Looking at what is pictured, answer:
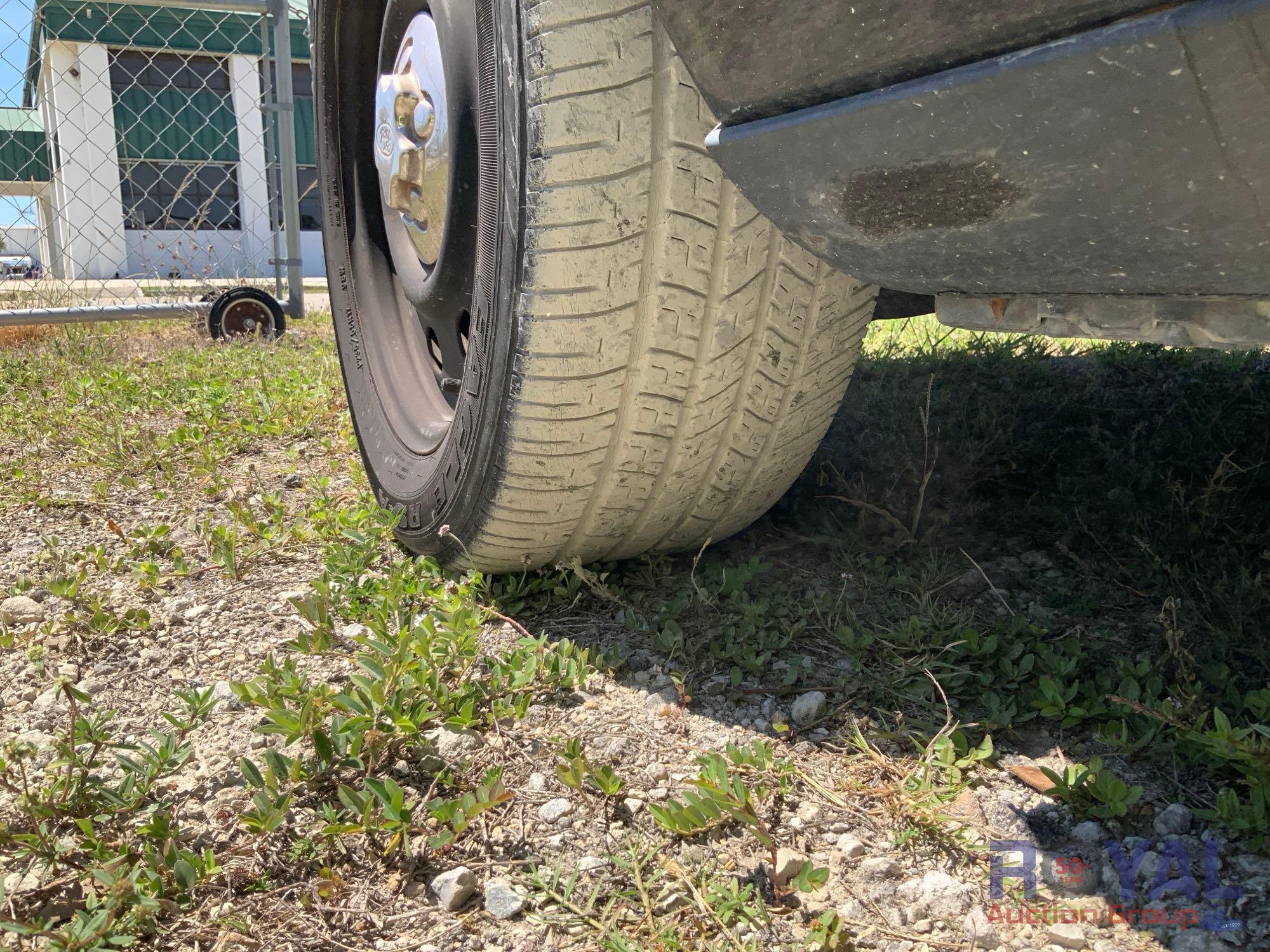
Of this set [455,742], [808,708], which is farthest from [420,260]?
[808,708]

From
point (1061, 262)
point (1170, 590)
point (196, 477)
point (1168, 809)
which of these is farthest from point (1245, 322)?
point (196, 477)

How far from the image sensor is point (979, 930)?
93cm

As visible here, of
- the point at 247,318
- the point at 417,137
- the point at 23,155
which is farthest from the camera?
the point at 23,155

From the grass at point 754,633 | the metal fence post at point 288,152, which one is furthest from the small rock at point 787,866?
the metal fence post at point 288,152

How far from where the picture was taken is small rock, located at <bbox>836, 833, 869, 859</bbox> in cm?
103

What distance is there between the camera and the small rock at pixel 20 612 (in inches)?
60.2

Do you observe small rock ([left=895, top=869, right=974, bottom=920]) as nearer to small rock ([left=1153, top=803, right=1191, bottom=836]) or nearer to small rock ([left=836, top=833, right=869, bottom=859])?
small rock ([left=836, top=833, right=869, bottom=859])

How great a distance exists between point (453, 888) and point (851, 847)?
41 cm

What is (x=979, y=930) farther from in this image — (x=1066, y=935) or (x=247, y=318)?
(x=247, y=318)

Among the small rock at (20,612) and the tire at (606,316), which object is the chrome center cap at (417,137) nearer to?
the tire at (606,316)

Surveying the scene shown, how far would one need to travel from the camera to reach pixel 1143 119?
69 centimetres

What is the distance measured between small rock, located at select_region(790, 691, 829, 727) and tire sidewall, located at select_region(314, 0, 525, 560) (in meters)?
0.52

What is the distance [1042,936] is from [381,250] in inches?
68.9
